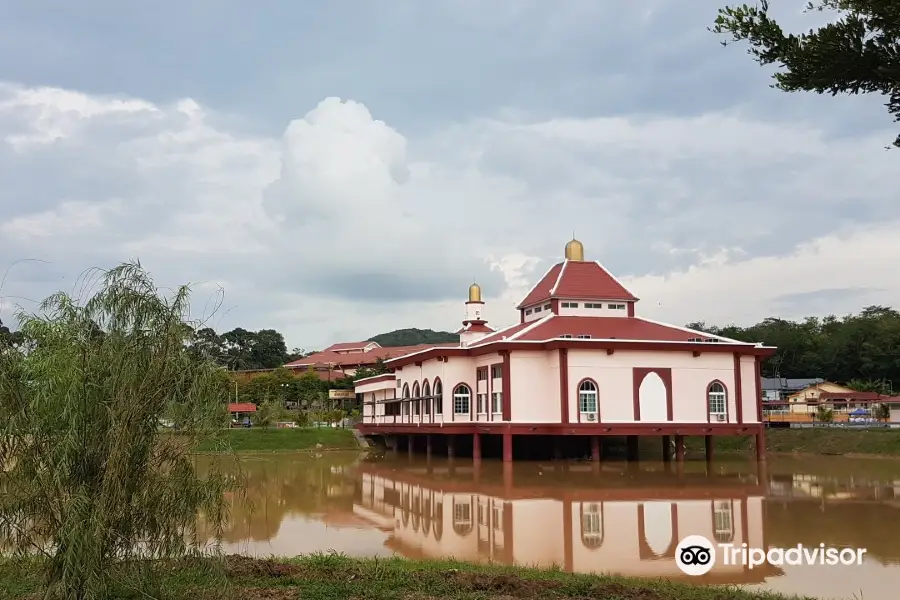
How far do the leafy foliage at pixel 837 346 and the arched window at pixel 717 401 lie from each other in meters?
32.3

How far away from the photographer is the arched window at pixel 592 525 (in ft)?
40.1

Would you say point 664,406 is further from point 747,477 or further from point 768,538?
point 768,538

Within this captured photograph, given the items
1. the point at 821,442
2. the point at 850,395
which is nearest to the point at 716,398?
the point at 821,442

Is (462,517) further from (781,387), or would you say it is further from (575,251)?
(781,387)

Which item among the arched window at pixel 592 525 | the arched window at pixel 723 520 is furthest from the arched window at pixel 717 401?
the arched window at pixel 592 525

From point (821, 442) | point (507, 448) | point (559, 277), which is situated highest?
Result: point (559, 277)

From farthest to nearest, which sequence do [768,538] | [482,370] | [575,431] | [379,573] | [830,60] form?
[482,370]
[575,431]
[768,538]
[379,573]
[830,60]

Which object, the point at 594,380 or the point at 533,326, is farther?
the point at 533,326

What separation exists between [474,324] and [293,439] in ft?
35.2

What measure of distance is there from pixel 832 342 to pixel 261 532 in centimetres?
5967

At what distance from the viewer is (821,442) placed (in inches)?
1411

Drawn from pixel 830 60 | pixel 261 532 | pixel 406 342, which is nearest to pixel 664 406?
pixel 261 532

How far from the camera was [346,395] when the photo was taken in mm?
60406

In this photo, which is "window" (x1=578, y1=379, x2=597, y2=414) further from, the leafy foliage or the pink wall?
the leafy foliage
